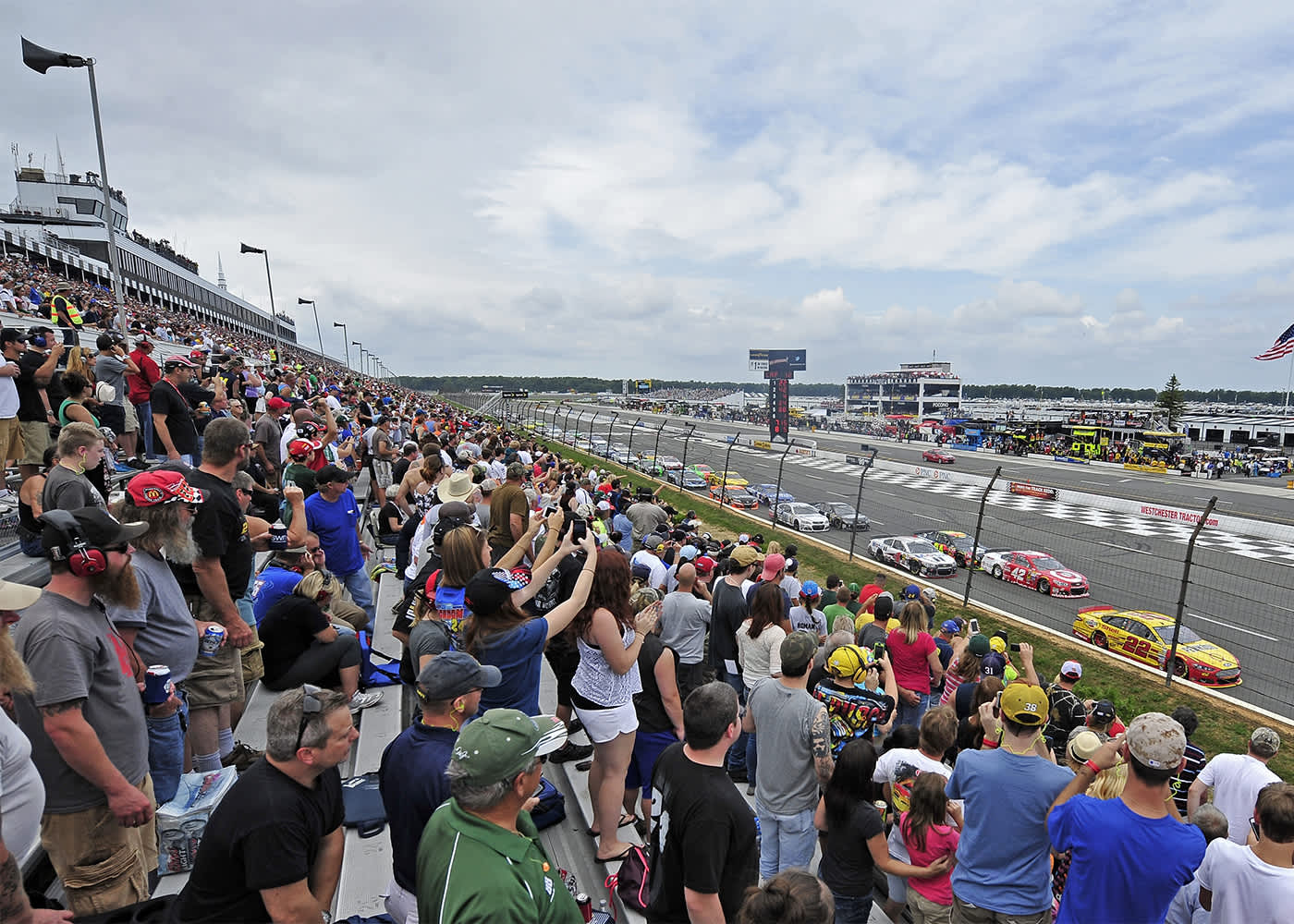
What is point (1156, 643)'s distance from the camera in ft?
42.9

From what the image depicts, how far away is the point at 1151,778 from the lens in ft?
8.70

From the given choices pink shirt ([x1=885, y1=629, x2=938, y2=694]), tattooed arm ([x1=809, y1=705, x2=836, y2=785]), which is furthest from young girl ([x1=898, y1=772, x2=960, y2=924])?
pink shirt ([x1=885, y1=629, x2=938, y2=694])

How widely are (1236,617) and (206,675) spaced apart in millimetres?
21407

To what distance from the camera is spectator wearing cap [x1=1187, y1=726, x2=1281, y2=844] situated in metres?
3.90

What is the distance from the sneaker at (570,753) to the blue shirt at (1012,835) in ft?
9.06

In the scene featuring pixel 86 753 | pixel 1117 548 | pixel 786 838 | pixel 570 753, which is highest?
pixel 86 753

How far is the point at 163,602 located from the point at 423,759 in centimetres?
184

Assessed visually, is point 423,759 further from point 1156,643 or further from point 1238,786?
point 1156,643

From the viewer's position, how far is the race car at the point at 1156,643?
1152 centimetres

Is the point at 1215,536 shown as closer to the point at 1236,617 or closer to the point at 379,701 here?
the point at 1236,617

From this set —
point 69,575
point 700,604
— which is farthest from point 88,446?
point 700,604

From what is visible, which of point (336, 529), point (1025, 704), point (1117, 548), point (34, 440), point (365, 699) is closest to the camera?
point (1025, 704)

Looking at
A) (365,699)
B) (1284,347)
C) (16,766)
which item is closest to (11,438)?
(365,699)

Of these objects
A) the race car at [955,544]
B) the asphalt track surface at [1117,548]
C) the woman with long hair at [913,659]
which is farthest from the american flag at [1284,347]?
the woman with long hair at [913,659]
